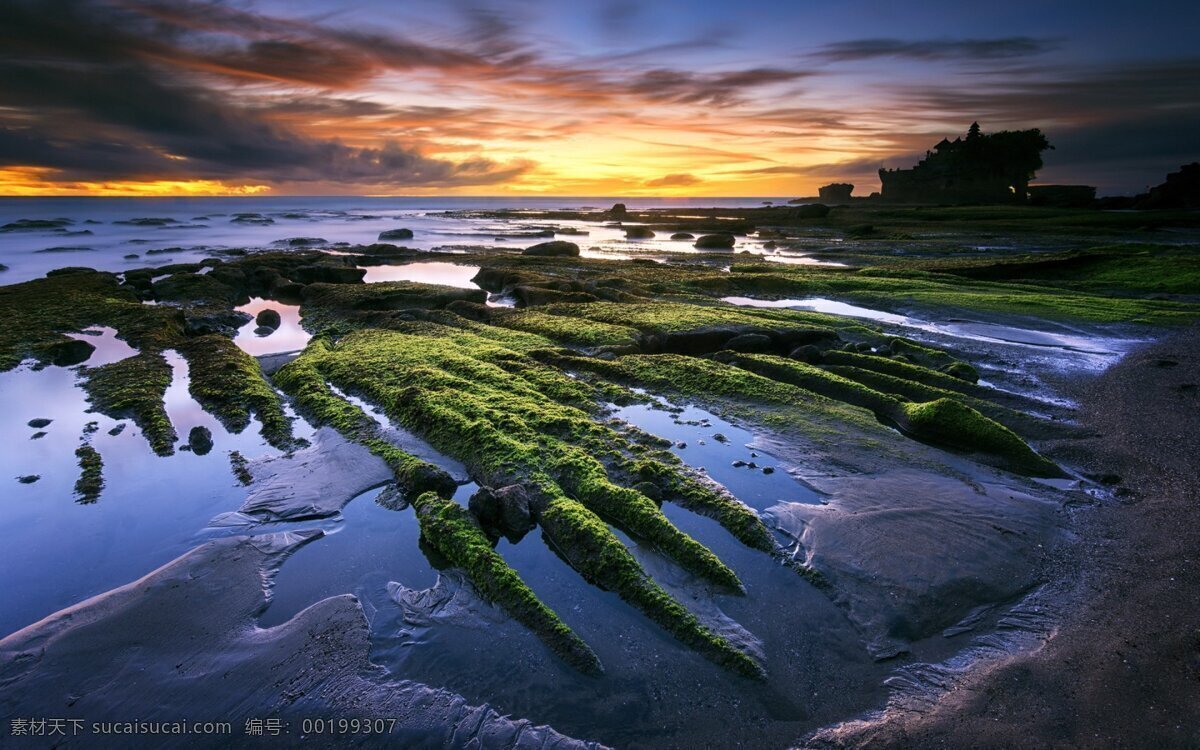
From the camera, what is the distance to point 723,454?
10.1 m

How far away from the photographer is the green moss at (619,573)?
561 centimetres

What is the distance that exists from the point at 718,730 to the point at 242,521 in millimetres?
6898

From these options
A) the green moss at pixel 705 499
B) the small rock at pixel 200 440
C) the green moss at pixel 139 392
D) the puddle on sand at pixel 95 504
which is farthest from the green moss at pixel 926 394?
the green moss at pixel 139 392

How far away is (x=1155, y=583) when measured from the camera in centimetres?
636

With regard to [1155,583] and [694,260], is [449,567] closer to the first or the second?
[1155,583]

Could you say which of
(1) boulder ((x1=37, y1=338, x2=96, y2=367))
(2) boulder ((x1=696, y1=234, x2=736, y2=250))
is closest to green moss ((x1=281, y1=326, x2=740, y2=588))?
A: (1) boulder ((x1=37, y1=338, x2=96, y2=367))

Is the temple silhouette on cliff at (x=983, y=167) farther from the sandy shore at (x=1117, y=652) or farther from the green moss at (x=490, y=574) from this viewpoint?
the green moss at (x=490, y=574)

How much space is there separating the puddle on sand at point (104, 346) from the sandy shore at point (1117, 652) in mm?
19222

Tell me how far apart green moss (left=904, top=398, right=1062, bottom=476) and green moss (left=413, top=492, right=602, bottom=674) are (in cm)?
815

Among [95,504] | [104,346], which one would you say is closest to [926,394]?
[95,504]

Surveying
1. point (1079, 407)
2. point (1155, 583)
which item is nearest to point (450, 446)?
point (1155, 583)

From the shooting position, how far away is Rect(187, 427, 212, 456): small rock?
33.3 feet

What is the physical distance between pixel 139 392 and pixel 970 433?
16993mm

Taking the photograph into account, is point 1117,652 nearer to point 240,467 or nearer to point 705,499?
point 705,499
